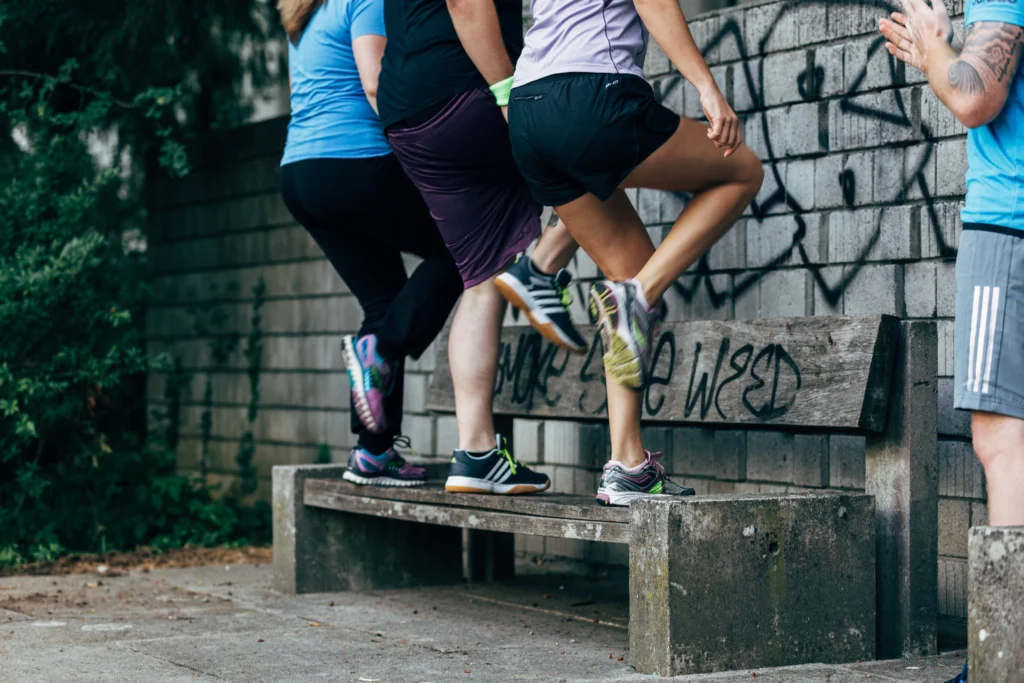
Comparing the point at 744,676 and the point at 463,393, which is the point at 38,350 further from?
the point at 744,676

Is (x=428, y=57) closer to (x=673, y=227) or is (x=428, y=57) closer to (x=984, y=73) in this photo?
(x=673, y=227)

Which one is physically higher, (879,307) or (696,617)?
(879,307)

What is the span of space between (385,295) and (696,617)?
1.94 meters

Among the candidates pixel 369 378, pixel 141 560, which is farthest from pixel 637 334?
pixel 141 560

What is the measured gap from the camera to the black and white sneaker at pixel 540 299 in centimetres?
420

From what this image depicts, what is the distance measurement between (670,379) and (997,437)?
1.54 m

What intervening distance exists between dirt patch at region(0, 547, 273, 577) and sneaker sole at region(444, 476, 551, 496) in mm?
2302

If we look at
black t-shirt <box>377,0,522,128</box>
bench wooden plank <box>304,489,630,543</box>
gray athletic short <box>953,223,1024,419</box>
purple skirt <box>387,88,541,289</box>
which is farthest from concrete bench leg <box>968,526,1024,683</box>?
black t-shirt <box>377,0,522,128</box>

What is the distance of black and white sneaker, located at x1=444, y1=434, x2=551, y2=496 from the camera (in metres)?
4.48

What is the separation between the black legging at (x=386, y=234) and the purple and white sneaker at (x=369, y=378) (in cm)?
3

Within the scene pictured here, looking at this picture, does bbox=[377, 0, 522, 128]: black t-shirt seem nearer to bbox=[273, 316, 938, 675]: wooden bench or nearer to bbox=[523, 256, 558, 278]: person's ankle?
bbox=[523, 256, 558, 278]: person's ankle

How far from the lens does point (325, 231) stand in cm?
507

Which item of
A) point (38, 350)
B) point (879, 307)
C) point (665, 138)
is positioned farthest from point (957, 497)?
point (38, 350)

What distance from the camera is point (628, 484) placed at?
159 inches
